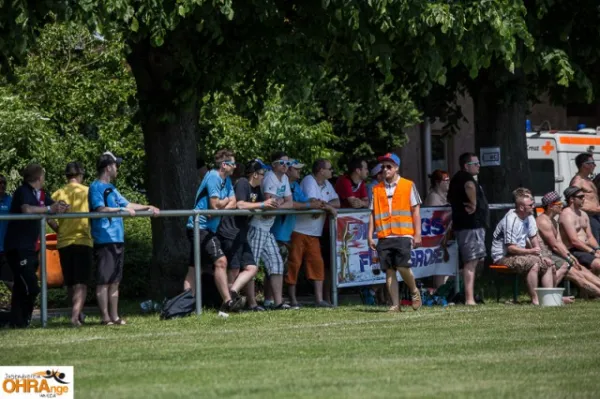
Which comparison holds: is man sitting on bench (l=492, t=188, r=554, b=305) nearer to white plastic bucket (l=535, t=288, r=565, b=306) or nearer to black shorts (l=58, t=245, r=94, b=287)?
white plastic bucket (l=535, t=288, r=565, b=306)

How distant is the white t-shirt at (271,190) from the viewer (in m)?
17.6

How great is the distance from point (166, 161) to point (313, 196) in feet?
6.48

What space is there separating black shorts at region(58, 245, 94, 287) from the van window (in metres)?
13.1

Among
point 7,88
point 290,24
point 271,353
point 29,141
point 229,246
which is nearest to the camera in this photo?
point 271,353

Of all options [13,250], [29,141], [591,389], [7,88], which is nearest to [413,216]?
[13,250]

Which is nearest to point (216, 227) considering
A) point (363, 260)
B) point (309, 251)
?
point (309, 251)

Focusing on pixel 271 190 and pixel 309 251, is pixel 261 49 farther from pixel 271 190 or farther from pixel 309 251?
pixel 309 251

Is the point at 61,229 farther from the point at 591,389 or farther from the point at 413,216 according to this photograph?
the point at 591,389

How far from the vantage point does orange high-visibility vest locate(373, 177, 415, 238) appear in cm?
1698

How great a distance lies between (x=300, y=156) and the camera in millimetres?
27922

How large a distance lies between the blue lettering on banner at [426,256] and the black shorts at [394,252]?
195cm

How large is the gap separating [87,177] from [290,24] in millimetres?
9070

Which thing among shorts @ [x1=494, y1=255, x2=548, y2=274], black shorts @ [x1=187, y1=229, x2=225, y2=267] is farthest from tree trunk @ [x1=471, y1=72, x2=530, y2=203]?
black shorts @ [x1=187, y1=229, x2=225, y2=267]

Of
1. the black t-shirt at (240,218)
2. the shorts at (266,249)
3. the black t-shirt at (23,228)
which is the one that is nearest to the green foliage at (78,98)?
the black t-shirt at (240,218)
